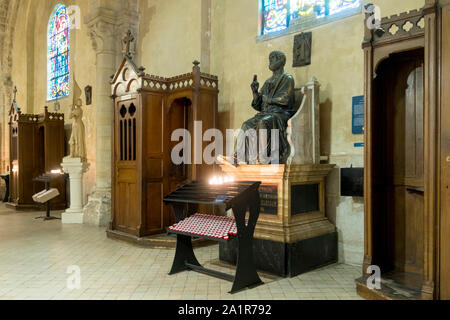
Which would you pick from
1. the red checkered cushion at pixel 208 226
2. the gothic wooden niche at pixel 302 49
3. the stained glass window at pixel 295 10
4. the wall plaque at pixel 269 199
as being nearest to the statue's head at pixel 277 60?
the gothic wooden niche at pixel 302 49

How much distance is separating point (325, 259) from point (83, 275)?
2.86 m

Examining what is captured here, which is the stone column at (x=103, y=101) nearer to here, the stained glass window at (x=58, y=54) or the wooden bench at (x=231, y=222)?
the stained glass window at (x=58, y=54)

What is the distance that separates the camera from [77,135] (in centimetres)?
902

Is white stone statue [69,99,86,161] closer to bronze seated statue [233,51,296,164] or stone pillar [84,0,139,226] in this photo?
stone pillar [84,0,139,226]

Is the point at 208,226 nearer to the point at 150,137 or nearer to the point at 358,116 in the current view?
the point at 358,116

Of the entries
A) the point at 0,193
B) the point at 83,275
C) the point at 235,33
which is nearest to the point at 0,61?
the point at 0,193

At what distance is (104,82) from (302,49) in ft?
15.0

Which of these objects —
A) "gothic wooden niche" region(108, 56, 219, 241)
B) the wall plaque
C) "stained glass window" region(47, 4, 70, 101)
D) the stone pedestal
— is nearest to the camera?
the stone pedestal

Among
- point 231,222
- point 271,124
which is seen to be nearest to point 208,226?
point 231,222

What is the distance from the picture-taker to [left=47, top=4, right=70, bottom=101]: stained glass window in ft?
37.0

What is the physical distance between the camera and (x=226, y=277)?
3.92 m

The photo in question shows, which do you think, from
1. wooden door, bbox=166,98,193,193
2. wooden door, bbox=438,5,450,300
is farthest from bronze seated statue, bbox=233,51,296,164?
wooden door, bbox=438,5,450,300

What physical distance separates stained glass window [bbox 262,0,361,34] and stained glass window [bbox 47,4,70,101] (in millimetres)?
7352

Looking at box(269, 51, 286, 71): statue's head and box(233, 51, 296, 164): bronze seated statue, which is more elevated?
box(269, 51, 286, 71): statue's head
